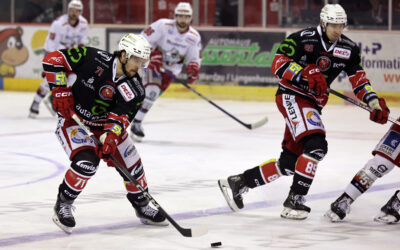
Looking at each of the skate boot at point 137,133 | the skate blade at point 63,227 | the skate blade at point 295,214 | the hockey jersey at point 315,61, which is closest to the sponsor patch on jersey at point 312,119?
the hockey jersey at point 315,61

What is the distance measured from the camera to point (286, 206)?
5.41 m

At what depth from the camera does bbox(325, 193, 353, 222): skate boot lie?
17.3 ft

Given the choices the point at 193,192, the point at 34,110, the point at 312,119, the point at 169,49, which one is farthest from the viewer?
the point at 34,110

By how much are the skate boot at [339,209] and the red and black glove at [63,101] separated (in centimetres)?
152

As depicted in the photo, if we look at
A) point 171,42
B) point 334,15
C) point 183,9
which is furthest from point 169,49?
point 334,15

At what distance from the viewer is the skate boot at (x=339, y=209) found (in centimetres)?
527

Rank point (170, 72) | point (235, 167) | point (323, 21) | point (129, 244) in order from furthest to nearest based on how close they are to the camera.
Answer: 1. point (170, 72)
2. point (235, 167)
3. point (323, 21)
4. point (129, 244)

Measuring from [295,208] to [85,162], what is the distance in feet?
4.05

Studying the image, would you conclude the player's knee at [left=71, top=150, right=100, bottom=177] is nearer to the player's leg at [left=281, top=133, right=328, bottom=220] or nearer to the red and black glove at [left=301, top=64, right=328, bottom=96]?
the player's leg at [left=281, top=133, right=328, bottom=220]

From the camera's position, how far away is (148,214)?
17.0ft

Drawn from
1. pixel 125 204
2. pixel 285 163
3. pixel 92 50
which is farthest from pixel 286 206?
pixel 92 50

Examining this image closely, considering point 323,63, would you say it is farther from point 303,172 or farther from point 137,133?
point 137,133

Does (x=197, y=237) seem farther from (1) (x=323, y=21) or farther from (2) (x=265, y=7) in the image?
(2) (x=265, y=7)

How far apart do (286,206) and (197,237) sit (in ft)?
2.58
